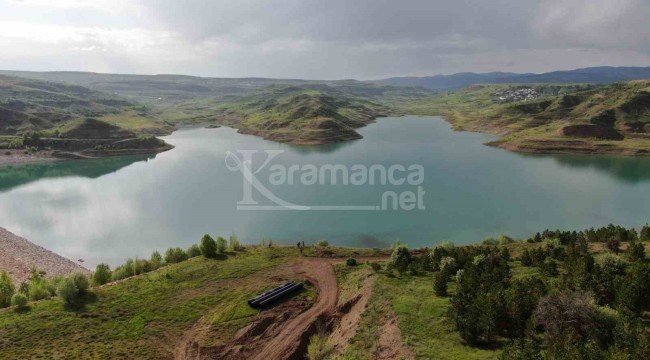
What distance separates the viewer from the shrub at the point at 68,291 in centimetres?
3462

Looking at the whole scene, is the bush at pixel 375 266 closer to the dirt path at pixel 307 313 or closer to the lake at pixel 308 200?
the dirt path at pixel 307 313

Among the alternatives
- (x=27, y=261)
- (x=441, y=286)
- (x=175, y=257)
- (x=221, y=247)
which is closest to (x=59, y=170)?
(x=27, y=261)

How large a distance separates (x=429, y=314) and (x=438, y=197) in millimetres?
61933

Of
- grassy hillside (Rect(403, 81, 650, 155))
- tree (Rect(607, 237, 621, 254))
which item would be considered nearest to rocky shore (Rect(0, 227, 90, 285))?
tree (Rect(607, 237, 621, 254))

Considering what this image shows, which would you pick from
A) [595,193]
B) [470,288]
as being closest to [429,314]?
[470,288]

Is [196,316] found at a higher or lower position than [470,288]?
lower

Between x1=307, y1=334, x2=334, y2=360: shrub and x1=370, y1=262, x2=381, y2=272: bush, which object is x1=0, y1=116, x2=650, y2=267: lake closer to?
x1=370, y1=262, x2=381, y2=272: bush

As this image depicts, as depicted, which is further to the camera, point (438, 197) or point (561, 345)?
point (438, 197)

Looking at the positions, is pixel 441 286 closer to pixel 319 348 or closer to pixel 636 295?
pixel 319 348

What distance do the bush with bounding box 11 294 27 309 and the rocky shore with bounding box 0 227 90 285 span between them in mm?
21125

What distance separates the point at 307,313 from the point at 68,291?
21.2m

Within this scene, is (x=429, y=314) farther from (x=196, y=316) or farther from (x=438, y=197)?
(x=438, y=197)

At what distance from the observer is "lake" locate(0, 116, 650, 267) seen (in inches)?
2697

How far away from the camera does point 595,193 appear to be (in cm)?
9225
